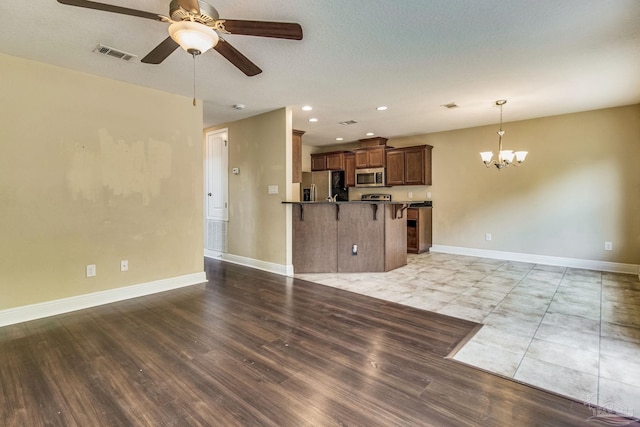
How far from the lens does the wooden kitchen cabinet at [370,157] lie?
7.06m

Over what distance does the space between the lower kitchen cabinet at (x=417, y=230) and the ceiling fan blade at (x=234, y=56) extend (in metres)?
4.78

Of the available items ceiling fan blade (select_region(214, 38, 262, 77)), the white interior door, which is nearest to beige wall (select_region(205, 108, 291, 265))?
the white interior door

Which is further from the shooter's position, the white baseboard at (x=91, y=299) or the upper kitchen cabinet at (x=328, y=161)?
the upper kitchen cabinet at (x=328, y=161)

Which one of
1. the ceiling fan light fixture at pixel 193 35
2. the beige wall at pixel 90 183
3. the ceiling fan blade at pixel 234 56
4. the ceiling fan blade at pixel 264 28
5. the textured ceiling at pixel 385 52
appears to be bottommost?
the beige wall at pixel 90 183

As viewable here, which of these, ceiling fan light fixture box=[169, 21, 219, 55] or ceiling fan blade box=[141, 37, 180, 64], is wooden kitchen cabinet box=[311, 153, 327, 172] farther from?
ceiling fan light fixture box=[169, 21, 219, 55]

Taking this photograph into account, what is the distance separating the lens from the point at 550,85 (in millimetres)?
3756

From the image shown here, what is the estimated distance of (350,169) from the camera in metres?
7.59

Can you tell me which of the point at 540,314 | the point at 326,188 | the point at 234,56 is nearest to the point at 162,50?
the point at 234,56

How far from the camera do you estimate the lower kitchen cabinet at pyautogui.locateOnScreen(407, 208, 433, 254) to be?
6348 millimetres

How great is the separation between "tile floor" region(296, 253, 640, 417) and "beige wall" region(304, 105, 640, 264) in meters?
0.60

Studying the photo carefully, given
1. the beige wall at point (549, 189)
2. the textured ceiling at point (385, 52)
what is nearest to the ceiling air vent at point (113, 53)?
the textured ceiling at point (385, 52)

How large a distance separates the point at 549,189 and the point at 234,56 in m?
5.54

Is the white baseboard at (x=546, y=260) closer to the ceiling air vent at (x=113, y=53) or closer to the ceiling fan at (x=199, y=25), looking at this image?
the ceiling fan at (x=199, y=25)

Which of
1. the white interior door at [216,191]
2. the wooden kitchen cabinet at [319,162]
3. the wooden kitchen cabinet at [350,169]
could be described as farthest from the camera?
the wooden kitchen cabinet at [319,162]
